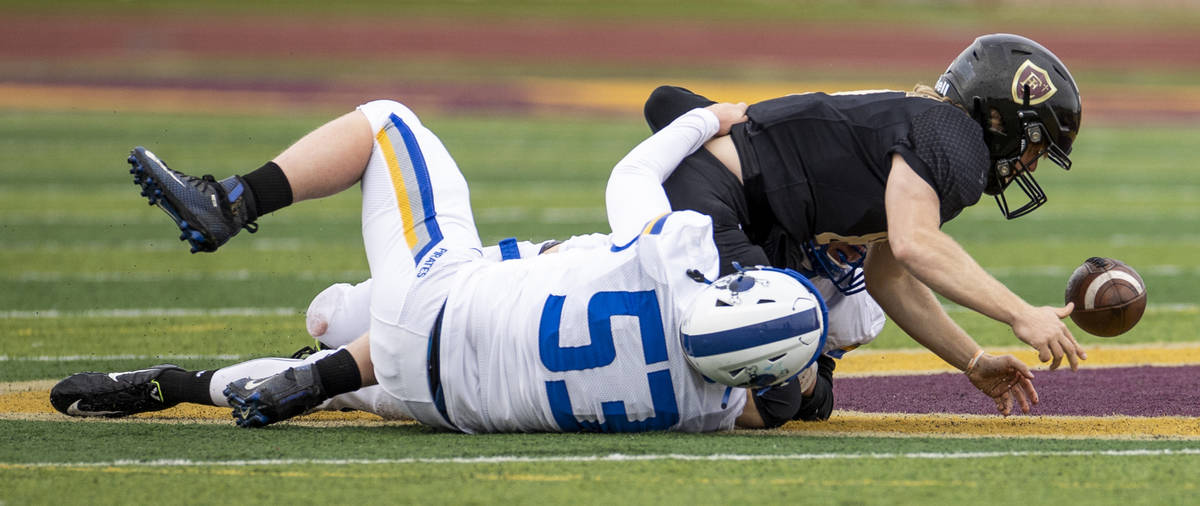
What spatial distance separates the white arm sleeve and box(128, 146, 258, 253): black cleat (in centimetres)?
114

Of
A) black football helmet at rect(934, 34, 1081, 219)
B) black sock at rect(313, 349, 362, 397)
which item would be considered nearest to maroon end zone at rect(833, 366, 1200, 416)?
black football helmet at rect(934, 34, 1081, 219)

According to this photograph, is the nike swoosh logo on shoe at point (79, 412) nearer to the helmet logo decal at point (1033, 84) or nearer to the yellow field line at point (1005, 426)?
the yellow field line at point (1005, 426)

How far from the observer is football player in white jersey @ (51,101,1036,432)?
4059 mm

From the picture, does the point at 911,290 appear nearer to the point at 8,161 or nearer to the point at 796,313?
the point at 796,313

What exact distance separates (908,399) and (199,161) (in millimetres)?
9847

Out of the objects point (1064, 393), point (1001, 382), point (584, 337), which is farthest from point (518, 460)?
point (1064, 393)

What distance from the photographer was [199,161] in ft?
45.2

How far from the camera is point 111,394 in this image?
15.3ft

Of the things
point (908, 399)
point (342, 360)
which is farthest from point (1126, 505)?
point (342, 360)

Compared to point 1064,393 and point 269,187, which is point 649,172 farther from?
point 1064,393

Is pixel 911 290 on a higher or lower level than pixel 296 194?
lower

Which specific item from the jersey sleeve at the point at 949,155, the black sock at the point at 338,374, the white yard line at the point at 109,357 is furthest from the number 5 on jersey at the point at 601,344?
the white yard line at the point at 109,357

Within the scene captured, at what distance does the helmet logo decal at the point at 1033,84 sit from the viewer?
4.50m

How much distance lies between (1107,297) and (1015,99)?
0.74m
